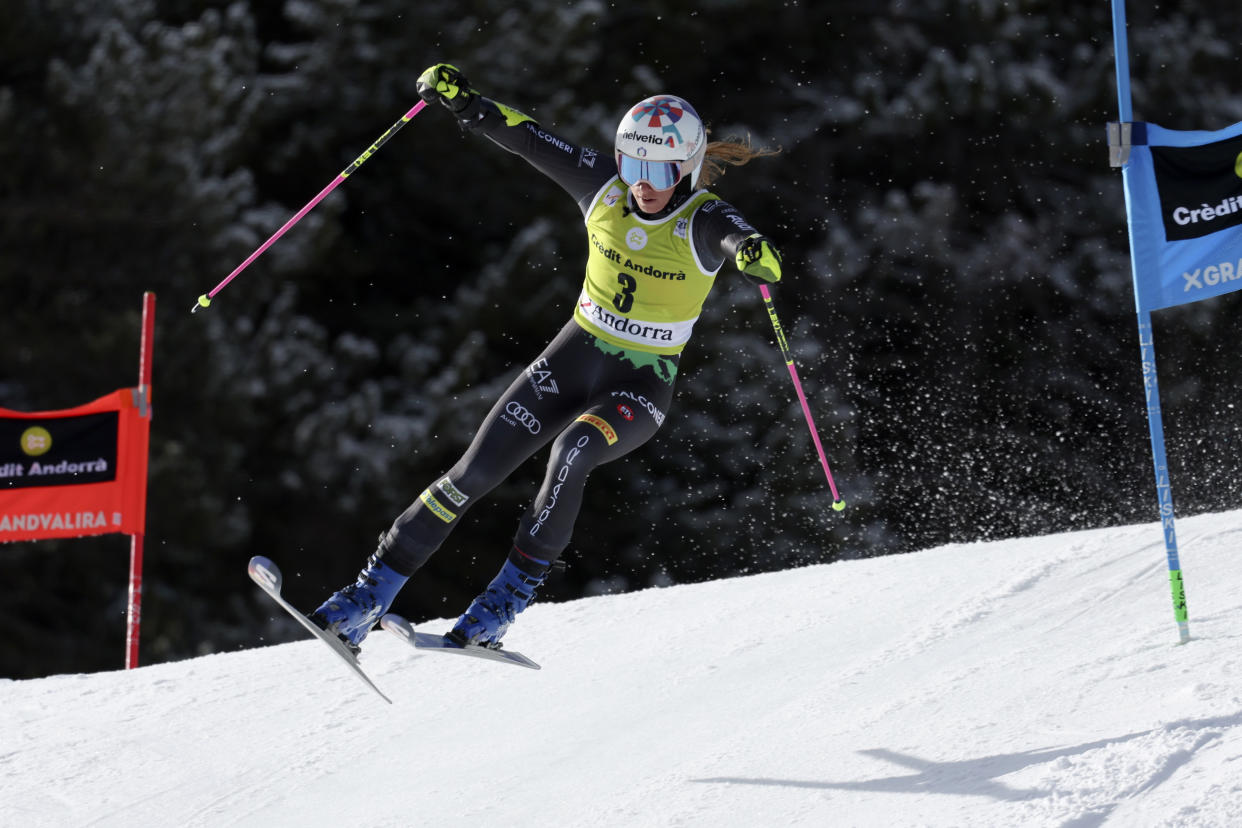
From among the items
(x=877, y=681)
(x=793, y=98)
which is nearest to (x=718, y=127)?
(x=793, y=98)

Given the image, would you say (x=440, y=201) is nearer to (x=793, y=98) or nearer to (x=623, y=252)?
(x=793, y=98)

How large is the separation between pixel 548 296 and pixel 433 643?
8.24 meters

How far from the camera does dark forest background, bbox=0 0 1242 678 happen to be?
12.3 m

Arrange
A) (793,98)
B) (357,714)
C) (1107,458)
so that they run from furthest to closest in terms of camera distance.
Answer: (793,98) → (1107,458) → (357,714)

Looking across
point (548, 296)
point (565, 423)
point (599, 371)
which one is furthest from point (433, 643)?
point (548, 296)

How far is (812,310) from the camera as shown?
512 inches

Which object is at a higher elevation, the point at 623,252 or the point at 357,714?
the point at 623,252

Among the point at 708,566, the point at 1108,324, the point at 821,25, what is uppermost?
the point at 821,25

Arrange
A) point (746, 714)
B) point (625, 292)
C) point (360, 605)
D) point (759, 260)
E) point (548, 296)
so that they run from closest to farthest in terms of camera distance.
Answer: point (759, 260) < point (360, 605) < point (625, 292) < point (746, 714) < point (548, 296)

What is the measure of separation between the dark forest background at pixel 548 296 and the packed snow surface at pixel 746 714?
598 centimetres

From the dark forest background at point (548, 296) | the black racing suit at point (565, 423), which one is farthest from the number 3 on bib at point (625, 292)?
the dark forest background at point (548, 296)

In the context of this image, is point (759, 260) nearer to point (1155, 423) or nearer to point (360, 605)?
point (1155, 423)

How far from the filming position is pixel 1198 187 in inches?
180

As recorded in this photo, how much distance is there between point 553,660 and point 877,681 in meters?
1.45
